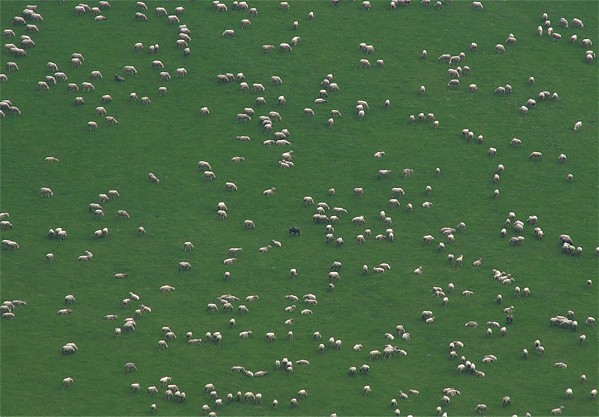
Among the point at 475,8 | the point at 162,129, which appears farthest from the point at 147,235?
the point at 475,8

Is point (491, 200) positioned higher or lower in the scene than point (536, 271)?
higher

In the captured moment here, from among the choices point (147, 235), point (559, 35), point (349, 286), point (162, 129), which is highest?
point (559, 35)

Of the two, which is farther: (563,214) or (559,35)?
(559,35)

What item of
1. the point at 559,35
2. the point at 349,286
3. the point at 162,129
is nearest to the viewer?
the point at 349,286

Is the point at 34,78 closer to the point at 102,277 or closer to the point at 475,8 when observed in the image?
the point at 102,277

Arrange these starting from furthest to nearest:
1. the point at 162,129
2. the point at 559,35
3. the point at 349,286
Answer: the point at 559,35 → the point at 162,129 → the point at 349,286

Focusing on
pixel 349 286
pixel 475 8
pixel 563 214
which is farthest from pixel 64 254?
pixel 475 8
